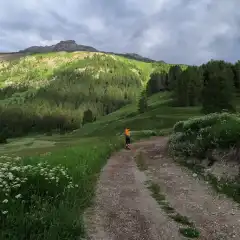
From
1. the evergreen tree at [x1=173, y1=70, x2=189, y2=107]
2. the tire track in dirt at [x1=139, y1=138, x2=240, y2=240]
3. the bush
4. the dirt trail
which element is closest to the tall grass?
the dirt trail

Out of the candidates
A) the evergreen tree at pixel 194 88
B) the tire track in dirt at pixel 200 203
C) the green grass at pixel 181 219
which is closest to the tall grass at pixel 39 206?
the green grass at pixel 181 219

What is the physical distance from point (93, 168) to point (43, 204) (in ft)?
43.0

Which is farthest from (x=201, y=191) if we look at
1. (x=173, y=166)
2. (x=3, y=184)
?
(x=3, y=184)

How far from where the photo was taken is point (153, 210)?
1575 cm

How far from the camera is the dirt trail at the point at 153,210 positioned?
13.0 meters

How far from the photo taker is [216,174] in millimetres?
22906

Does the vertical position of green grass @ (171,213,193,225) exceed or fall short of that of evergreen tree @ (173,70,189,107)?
it falls short

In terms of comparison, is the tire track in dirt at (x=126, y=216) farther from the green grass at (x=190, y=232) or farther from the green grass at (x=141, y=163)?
the green grass at (x=141, y=163)

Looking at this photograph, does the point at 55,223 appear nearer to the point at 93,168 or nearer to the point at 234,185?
the point at 234,185

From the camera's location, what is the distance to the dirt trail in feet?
42.5

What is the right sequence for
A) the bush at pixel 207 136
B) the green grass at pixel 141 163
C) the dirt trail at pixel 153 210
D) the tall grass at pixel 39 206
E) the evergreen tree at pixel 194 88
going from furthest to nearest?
the evergreen tree at pixel 194 88 < the green grass at pixel 141 163 < the bush at pixel 207 136 < the dirt trail at pixel 153 210 < the tall grass at pixel 39 206

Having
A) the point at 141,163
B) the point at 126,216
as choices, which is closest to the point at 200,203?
the point at 126,216

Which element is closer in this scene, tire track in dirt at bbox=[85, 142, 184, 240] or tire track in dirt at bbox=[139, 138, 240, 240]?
tire track in dirt at bbox=[85, 142, 184, 240]

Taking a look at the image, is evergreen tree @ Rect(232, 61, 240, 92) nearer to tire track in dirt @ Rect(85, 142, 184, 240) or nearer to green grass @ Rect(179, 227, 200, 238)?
tire track in dirt @ Rect(85, 142, 184, 240)
